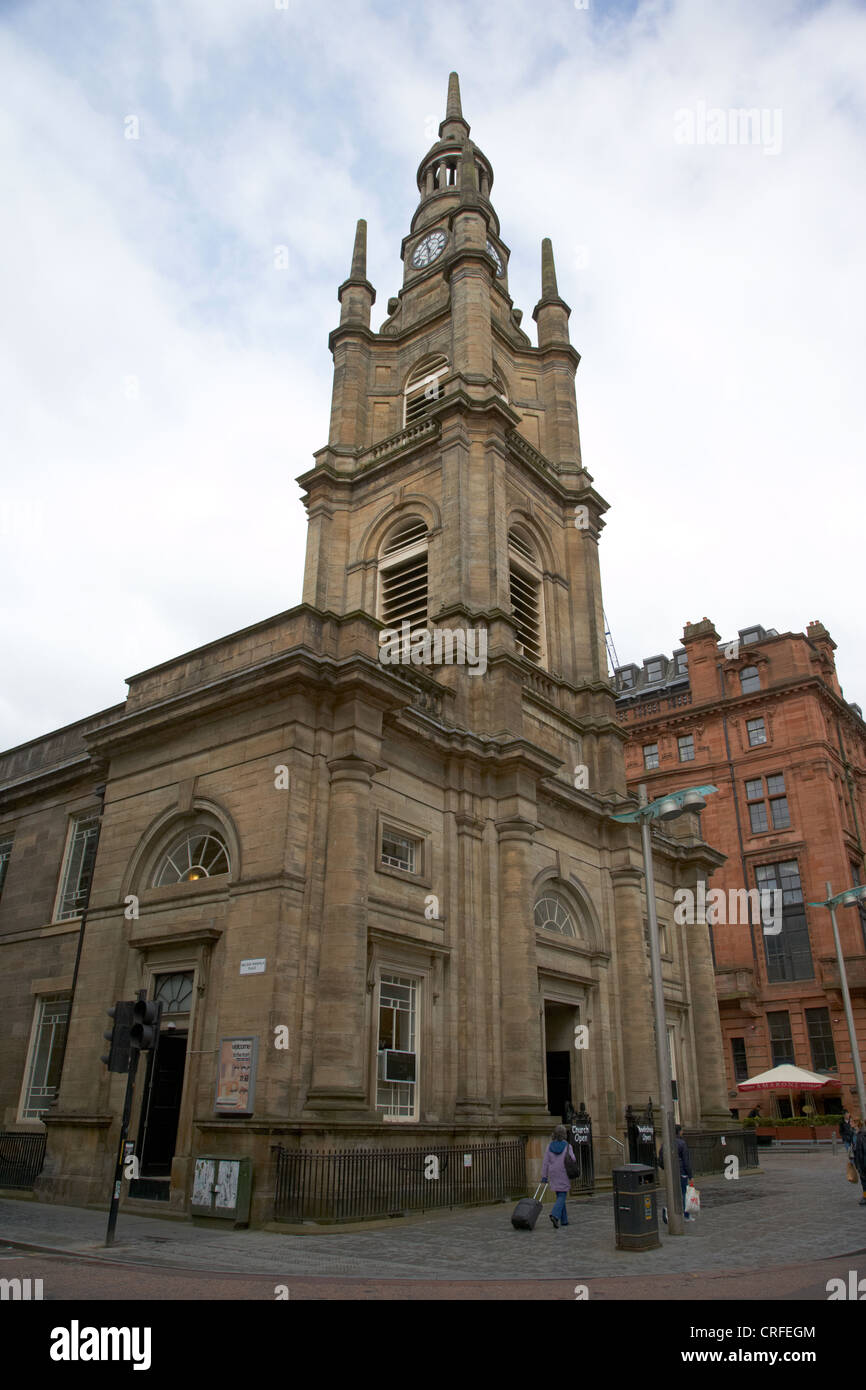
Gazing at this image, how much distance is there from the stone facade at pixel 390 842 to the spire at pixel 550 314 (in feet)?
11.3

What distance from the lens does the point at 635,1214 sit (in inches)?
476

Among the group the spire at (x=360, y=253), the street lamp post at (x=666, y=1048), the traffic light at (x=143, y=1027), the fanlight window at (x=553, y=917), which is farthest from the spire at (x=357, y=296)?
the traffic light at (x=143, y=1027)

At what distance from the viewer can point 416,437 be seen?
27.8 m

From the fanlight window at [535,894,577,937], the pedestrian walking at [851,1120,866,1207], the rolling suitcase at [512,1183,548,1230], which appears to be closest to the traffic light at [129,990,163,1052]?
the rolling suitcase at [512,1183,548,1230]

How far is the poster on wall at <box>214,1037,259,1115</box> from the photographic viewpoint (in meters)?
15.2

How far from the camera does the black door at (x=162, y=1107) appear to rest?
17.4 meters

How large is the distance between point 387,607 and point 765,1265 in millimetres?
19451

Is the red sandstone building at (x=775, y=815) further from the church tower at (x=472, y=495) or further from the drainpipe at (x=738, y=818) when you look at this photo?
the church tower at (x=472, y=495)

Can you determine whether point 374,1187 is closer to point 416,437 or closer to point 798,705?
point 416,437

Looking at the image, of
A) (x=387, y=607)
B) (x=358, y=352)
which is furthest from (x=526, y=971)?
(x=358, y=352)

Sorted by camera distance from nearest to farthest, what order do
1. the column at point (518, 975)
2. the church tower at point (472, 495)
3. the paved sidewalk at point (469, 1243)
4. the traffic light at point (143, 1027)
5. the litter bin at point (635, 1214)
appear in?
the paved sidewalk at point (469, 1243) → the litter bin at point (635, 1214) → the traffic light at point (143, 1027) → the column at point (518, 975) → the church tower at point (472, 495)

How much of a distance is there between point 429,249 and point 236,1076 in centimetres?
3110

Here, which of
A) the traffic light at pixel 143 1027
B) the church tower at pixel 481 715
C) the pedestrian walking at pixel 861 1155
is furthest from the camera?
the church tower at pixel 481 715

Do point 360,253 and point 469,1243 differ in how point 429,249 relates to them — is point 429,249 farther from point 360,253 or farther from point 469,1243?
point 469,1243
